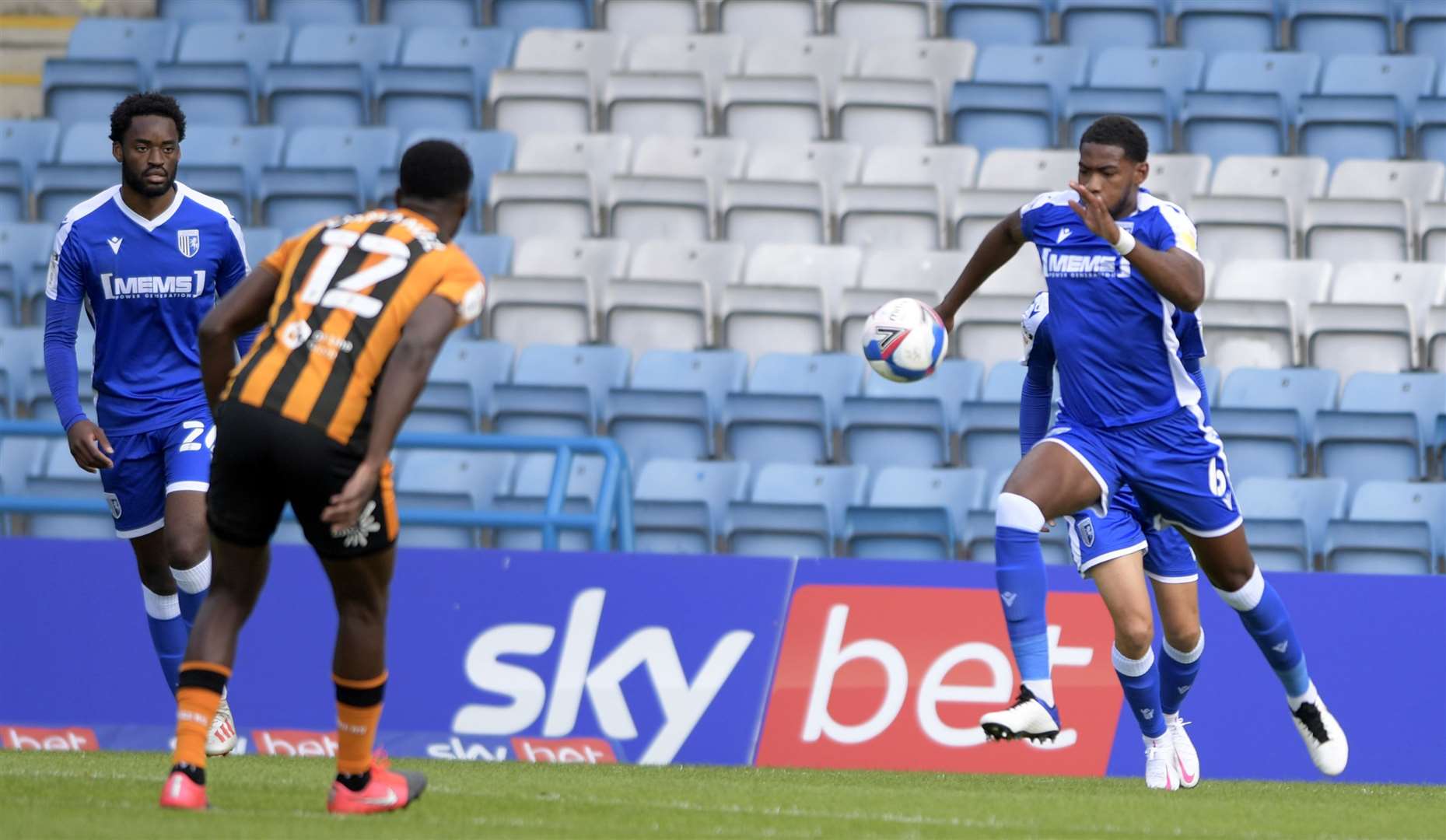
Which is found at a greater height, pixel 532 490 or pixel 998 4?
pixel 998 4

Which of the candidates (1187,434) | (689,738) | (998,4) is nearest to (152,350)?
(689,738)

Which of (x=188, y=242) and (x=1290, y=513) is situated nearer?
(x=188, y=242)

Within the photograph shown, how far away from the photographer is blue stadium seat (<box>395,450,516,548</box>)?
467 inches

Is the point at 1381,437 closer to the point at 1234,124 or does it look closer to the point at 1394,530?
the point at 1394,530

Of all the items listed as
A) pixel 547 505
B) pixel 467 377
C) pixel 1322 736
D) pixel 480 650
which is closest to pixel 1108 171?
pixel 1322 736

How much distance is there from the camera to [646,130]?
15.0m

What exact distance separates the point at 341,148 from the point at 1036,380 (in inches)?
310

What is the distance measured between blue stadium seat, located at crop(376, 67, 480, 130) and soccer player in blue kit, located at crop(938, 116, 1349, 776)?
8.13 meters

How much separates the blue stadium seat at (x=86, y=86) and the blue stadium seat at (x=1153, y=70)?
23.9 feet

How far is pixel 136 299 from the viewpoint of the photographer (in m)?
7.77

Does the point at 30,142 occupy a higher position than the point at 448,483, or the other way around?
the point at 30,142

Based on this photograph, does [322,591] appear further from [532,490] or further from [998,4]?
[998,4]

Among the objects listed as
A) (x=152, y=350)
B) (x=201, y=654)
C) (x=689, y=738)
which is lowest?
(x=689, y=738)

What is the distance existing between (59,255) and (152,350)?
506 mm
